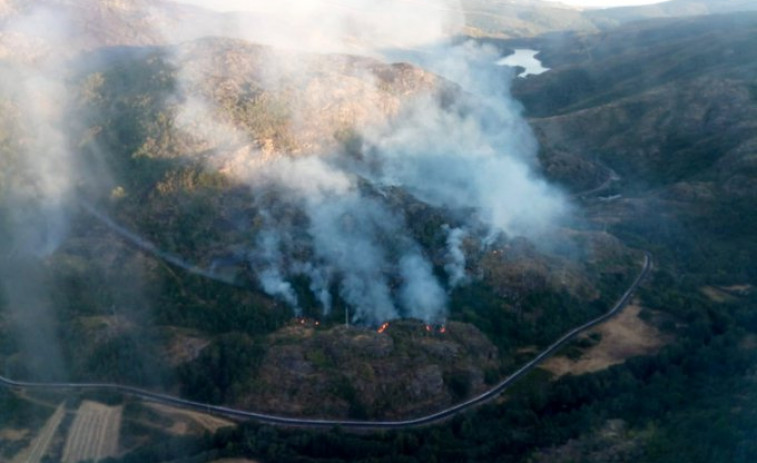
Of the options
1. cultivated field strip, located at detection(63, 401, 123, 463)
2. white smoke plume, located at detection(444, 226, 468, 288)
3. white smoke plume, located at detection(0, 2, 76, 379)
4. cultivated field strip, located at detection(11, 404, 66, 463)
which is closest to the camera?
cultivated field strip, located at detection(11, 404, 66, 463)

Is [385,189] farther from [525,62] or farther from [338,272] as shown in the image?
[525,62]

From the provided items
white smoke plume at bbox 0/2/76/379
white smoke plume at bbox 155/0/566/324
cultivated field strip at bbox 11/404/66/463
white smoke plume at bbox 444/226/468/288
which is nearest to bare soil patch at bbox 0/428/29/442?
cultivated field strip at bbox 11/404/66/463

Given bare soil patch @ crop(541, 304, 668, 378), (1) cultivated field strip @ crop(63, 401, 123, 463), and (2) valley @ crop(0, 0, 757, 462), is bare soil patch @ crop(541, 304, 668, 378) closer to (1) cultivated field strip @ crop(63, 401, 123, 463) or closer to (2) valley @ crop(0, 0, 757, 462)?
(2) valley @ crop(0, 0, 757, 462)

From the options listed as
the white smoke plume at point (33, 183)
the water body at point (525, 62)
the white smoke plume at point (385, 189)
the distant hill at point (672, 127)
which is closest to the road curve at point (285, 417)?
the white smoke plume at point (33, 183)

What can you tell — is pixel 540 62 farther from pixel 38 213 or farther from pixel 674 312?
pixel 38 213

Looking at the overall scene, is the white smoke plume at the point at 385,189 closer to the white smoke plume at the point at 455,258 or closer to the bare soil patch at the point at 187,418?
the white smoke plume at the point at 455,258

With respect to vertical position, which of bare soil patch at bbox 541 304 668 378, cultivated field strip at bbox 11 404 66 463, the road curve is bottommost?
cultivated field strip at bbox 11 404 66 463

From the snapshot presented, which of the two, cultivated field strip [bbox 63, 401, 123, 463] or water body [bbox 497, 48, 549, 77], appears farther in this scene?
water body [bbox 497, 48, 549, 77]
